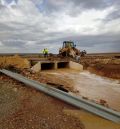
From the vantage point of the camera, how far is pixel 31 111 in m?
6.38

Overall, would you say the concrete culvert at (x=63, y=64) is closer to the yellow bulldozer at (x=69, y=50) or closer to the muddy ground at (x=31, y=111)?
the yellow bulldozer at (x=69, y=50)

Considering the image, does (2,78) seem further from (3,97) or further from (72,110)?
(72,110)

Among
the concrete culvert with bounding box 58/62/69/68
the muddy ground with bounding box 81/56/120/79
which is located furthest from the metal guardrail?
the concrete culvert with bounding box 58/62/69/68

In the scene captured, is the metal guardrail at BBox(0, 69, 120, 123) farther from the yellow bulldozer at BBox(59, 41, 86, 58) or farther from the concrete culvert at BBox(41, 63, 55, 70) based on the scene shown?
the yellow bulldozer at BBox(59, 41, 86, 58)

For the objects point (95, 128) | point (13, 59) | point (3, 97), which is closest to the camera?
point (95, 128)

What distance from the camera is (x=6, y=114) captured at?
20.2ft

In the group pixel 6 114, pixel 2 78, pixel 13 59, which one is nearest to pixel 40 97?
pixel 6 114

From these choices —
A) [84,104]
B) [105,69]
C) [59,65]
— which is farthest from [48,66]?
[84,104]

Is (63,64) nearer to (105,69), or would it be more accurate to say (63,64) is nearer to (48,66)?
(48,66)

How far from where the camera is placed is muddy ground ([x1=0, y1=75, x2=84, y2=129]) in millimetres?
5594

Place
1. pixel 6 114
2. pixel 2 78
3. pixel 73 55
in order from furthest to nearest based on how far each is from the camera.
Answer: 1. pixel 73 55
2. pixel 2 78
3. pixel 6 114

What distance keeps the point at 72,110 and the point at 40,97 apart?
1.36 m

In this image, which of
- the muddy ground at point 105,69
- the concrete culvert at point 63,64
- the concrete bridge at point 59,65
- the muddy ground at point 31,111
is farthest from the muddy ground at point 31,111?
the concrete culvert at point 63,64

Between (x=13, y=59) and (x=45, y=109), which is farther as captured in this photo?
(x=13, y=59)
